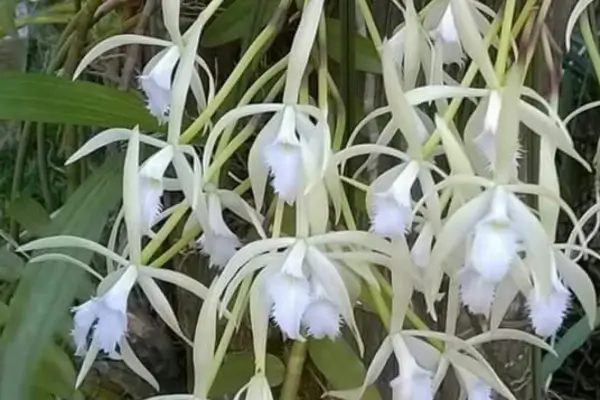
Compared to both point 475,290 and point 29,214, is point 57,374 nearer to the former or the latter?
point 29,214

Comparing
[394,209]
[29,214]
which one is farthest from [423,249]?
[29,214]

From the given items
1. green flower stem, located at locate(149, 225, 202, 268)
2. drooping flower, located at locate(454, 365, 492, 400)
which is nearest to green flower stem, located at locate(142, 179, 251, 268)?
green flower stem, located at locate(149, 225, 202, 268)

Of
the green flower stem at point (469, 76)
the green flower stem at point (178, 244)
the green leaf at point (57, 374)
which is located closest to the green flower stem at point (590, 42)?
the green flower stem at point (469, 76)

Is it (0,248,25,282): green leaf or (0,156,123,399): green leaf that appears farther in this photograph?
(0,248,25,282): green leaf

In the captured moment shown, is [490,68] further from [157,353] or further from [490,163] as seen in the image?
[157,353]

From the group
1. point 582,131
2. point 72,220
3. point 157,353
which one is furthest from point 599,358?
point 72,220

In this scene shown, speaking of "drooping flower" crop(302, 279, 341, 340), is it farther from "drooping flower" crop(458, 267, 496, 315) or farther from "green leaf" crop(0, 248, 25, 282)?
"green leaf" crop(0, 248, 25, 282)
